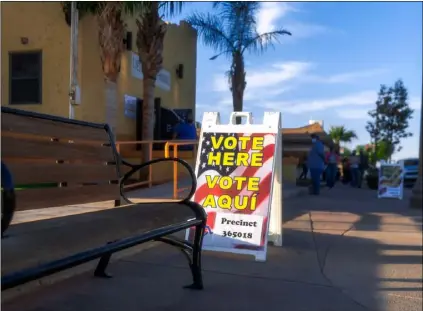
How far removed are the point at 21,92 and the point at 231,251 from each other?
9.71m

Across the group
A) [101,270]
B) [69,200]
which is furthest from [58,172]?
[101,270]

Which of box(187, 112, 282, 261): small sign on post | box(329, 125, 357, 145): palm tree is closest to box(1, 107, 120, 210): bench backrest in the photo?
box(187, 112, 282, 261): small sign on post

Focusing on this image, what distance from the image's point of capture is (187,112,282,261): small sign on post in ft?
16.1

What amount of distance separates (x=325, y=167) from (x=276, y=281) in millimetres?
14492

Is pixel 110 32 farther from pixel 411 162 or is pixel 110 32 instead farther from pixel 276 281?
pixel 411 162

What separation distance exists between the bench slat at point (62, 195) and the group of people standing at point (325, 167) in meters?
8.90

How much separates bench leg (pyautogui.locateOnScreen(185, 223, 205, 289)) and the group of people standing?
895cm

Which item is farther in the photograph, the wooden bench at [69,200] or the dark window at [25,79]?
the dark window at [25,79]

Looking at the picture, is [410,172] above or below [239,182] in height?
below

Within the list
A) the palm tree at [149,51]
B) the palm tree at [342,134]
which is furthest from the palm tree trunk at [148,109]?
the palm tree at [342,134]

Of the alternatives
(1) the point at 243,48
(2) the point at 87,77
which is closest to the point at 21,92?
(2) the point at 87,77

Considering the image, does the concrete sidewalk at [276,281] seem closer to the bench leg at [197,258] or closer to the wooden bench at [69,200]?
the bench leg at [197,258]

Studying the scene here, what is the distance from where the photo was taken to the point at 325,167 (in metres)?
18.3

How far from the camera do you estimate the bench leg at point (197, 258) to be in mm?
3811
